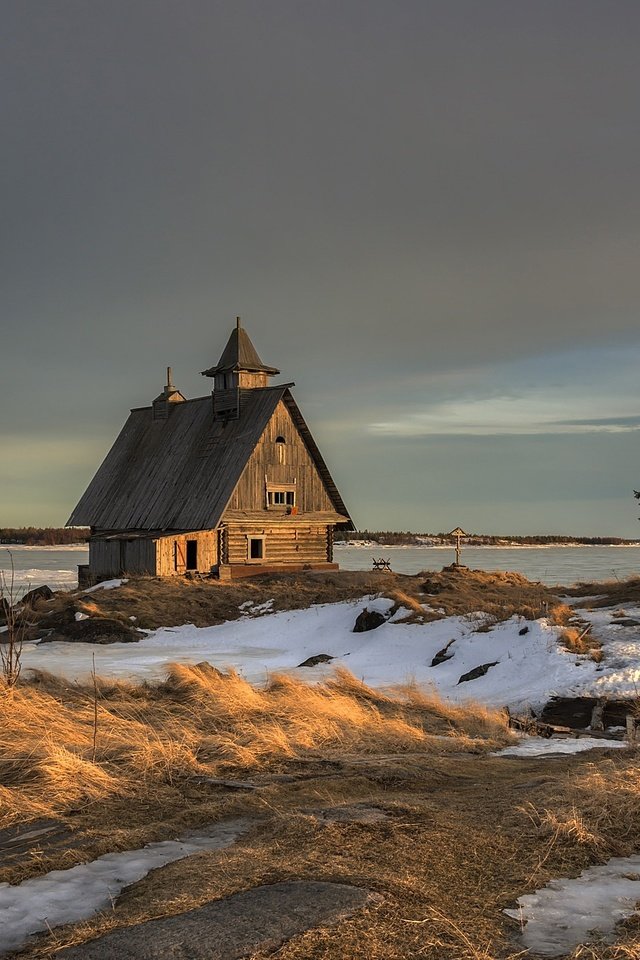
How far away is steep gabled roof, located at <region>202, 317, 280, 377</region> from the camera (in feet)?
148

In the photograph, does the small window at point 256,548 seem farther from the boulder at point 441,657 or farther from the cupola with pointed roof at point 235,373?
the boulder at point 441,657

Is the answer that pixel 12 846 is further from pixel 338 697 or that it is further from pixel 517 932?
pixel 338 697

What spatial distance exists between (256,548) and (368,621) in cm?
2013

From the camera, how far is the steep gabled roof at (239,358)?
148 feet

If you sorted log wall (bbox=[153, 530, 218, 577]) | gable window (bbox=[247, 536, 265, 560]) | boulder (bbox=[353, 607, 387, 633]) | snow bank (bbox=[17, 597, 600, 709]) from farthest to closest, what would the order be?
gable window (bbox=[247, 536, 265, 560]), log wall (bbox=[153, 530, 218, 577]), boulder (bbox=[353, 607, 387, 633]), snow bank (bbox=[17, 597, 600, 709])

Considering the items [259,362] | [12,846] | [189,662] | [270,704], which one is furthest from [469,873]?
[259,362]

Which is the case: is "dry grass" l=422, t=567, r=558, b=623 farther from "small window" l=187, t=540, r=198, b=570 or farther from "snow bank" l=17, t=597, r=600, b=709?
"small window" l=187, t=540, r=198, b=570

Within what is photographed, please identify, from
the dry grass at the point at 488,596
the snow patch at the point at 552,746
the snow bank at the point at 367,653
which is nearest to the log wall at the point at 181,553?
the dry grass at the point at 488,596

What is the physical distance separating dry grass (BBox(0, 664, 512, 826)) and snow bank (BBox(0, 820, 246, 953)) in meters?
1.25

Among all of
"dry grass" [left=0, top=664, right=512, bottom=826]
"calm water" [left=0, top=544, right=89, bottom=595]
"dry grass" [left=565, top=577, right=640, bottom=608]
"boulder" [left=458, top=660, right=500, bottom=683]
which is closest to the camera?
"dry grass" [left=0, top=664, right=512, bottom=826]

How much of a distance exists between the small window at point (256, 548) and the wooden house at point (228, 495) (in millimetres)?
46

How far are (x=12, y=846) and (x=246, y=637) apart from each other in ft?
64.7

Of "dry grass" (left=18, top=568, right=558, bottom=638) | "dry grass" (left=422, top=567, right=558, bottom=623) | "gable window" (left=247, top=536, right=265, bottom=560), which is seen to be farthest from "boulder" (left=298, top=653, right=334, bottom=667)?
"gable window" (left=247, top=536, right=265, bottom=560)

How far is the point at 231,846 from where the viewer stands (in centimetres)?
642
